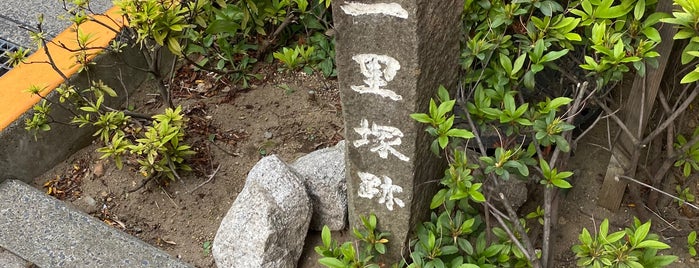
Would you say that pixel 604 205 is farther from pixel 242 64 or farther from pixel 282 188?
pixel 242 64

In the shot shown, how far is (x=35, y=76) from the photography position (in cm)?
332


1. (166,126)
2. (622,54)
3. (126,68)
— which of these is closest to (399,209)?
(622,54)

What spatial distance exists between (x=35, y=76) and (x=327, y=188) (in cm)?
169

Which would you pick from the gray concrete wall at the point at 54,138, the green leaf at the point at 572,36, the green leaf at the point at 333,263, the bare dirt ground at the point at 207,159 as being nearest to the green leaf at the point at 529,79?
the green leaf at the point at 572,36

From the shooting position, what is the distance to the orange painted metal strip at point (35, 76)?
3135 mm

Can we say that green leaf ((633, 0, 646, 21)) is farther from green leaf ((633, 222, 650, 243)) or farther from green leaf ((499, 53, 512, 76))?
green leaf ((633, 222, 650, 243))

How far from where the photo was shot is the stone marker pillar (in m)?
1.89

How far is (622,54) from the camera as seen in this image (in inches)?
80.1

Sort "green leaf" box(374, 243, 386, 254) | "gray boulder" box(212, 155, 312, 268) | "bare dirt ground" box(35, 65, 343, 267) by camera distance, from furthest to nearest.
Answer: "bare dirt ground" box(35, 65, 343, 267), "gray boulder" box(212, 155, 312, 268), "green leaf" box(374, 243, 386, 254)

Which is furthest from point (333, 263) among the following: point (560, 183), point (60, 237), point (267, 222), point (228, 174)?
point (60, 237)

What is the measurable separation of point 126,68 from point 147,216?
0.91m

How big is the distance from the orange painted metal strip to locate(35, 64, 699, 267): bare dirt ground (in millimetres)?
339

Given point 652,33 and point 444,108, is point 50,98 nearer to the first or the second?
point 444,108

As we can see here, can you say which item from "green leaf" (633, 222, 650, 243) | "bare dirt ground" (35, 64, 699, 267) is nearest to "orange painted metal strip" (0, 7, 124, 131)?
"bare dirt ground" (35, 64, 699, 267)
